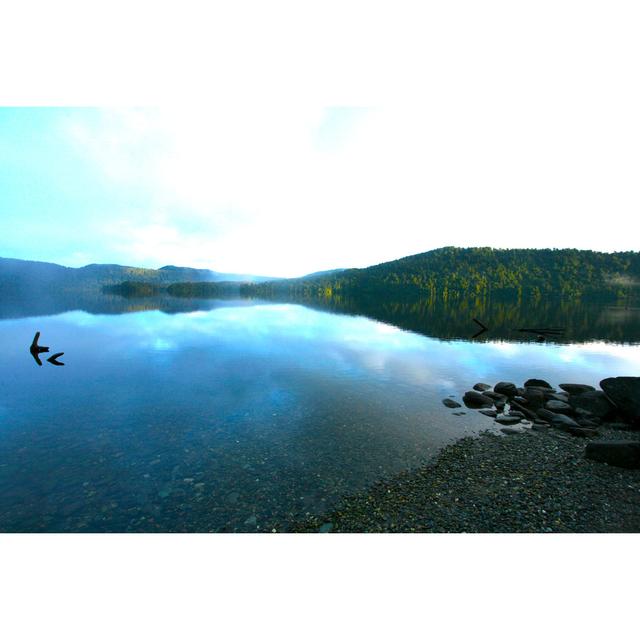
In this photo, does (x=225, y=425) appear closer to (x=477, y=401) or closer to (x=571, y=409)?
(x=477, y=401)

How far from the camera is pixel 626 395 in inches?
666

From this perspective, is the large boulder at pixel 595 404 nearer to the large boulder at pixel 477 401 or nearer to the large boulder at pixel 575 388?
the large boulder at pixel 575 388

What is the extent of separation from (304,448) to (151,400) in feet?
43.2

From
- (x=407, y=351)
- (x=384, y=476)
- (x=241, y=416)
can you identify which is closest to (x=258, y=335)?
(x=407, y=351)

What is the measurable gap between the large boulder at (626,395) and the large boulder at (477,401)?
6.29 metres

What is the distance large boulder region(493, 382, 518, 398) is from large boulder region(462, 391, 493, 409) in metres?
2.26

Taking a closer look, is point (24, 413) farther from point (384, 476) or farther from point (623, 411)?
point (623, 411)

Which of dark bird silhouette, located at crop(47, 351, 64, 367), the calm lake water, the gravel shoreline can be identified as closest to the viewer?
the gravel shoreline

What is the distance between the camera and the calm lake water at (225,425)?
34.6ft

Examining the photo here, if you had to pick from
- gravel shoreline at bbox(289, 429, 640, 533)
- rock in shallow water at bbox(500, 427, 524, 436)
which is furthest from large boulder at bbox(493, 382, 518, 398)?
gravel shoreline at bbox(289, 429, 640, 533)

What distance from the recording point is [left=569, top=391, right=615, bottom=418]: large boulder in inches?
685

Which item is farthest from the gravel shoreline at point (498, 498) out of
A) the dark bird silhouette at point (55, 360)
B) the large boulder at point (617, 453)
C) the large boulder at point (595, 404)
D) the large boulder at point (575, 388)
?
the dark bird silhouette at point (55, 360)

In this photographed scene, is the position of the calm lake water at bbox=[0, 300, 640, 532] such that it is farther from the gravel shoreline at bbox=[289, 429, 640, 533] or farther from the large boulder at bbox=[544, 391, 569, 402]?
the large boulder at bbox=[544, 391, 569, 402]

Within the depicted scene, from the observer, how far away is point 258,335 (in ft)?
174
